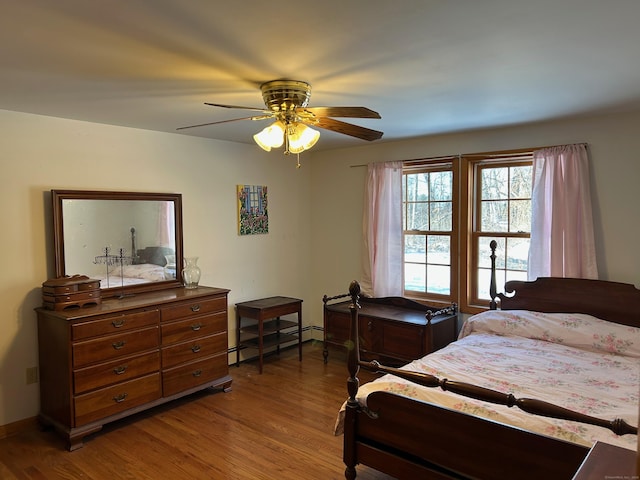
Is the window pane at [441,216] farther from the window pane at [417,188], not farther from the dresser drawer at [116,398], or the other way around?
the dresser drawer at [116,398]

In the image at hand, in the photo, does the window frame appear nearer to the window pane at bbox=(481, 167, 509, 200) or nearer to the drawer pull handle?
the window pane at bbox=(481, 167, 509, 200)

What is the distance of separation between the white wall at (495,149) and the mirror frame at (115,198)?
190 cm

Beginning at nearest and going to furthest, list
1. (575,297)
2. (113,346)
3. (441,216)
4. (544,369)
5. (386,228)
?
(544,369) < (113,346) < (575,297) < (441,216) < (386,228)

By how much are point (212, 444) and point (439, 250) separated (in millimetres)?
2816

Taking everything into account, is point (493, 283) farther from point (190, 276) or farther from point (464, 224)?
point (190, 276)

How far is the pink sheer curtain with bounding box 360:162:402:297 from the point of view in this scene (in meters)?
4.73

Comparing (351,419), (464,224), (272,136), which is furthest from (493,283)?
(272,136)

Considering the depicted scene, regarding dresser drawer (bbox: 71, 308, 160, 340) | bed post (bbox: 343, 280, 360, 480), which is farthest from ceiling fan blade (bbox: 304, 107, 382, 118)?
dresser drawer (bbox: 71, 308, 160, 340)

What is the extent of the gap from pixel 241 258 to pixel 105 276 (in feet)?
4.93

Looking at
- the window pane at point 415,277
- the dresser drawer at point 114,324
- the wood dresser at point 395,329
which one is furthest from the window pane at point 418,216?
the dresser drawer at point 114,324

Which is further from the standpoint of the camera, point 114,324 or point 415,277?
point 415,277

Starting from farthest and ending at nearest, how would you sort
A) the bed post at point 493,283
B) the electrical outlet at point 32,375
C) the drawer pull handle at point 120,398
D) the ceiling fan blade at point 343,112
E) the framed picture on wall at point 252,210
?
the framed picture on wall at point 252,210
the bed post at point 493,283
the electrical outlet at point 32,375
the drawer pull handle at point 120,398
the ceiling fan blade at point 343,112

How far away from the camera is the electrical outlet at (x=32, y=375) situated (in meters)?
3.35

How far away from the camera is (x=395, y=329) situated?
4.18 metres
